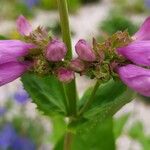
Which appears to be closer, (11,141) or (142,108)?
(11,141)

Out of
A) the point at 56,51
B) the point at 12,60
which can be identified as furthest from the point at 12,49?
the point at 56,51

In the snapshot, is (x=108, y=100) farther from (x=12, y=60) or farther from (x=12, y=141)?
(x=12, y=141)

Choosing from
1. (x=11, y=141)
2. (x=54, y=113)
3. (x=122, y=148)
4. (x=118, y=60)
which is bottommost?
(x=122, y=148)

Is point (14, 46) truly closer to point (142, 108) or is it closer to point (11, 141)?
point (11, 141)

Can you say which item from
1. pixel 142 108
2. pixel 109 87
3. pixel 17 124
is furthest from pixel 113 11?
pixel 109 87

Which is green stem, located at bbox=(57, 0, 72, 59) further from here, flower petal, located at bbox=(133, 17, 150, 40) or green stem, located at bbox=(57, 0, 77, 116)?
flower petal, located at bbox=(133, 17, 150, 40)

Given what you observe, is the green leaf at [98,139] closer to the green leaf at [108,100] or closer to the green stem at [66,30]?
the green leaf at [108,100]
